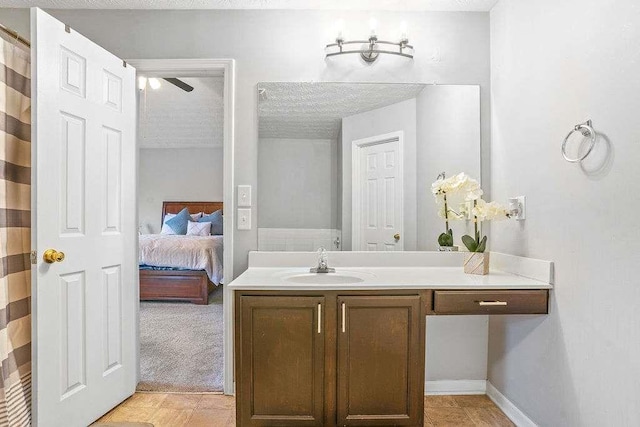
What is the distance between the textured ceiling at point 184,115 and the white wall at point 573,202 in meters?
2.63

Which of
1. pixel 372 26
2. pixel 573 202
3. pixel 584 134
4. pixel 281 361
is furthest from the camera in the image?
pixel 372 26

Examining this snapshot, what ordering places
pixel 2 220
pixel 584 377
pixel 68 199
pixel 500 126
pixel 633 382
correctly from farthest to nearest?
Result: pixel 500 126
pixel 68 199
pixel 2 220
pixel 584 377
pixel 633 382

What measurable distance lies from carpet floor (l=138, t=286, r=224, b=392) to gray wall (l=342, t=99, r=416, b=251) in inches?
55.6

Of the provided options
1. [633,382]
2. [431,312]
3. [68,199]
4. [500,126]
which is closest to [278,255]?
[431,312]

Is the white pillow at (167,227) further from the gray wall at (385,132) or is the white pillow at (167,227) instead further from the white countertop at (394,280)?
the gray wall at (385,132)

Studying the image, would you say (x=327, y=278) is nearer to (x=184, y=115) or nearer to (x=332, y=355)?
(x=332, y=355)

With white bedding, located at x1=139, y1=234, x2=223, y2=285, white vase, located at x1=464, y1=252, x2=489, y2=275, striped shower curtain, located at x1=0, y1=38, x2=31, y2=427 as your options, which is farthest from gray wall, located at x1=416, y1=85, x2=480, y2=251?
white bedding, located at x1=139, y1=234, x2=223, y2=285

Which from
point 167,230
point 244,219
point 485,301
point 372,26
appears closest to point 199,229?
point 167,230

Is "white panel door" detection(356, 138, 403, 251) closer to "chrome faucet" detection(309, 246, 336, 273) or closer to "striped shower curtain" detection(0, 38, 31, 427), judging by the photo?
"chrome faucet" detection(309, 246, 336, 273)

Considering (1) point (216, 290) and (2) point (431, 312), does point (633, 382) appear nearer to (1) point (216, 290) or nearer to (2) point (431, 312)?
(2) point (431, 312)

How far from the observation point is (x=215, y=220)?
258 inches

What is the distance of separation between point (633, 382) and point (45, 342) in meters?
2.45

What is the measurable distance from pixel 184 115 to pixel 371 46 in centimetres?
399

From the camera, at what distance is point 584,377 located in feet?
5.32
